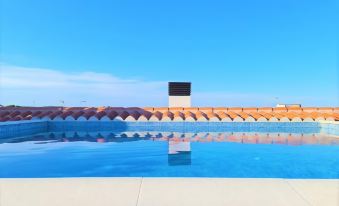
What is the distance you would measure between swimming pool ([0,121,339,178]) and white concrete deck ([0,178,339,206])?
216 centimetres

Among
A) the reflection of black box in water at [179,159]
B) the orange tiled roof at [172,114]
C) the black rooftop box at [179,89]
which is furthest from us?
the black rooftop box at [179,89]

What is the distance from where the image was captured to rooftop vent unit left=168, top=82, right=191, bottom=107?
1794 cm

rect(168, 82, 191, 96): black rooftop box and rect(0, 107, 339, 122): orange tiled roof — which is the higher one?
rect(168, 82, 191, 96): black rooftop box

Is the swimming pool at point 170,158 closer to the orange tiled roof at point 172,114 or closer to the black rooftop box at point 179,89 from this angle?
the orange tiled roof at point 172,114

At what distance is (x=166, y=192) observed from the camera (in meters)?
3.37

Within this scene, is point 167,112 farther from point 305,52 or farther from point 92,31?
point 305,52

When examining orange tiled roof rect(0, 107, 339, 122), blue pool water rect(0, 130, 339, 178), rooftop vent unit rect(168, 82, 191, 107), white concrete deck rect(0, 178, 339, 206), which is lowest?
→ blue pool water rect(0, 130, 339, 178)

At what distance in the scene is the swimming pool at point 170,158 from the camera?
624 centimetres

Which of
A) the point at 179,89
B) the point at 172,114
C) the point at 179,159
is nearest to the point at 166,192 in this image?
the point at 179,159

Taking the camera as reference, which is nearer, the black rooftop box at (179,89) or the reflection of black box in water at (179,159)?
the reflection of black box in water at (179,159)

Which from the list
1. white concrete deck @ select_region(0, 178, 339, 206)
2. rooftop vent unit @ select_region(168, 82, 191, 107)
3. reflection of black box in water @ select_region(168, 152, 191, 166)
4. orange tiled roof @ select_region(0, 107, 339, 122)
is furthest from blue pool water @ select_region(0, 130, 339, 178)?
rooftop vent unit @ select_region(168, 82, 191, 107)

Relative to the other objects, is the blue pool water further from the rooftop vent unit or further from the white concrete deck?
the rooftop vent unit

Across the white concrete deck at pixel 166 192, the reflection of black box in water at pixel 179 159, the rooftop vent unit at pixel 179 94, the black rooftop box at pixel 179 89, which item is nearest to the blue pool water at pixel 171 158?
the reflection of black box in water at pixel 179 159

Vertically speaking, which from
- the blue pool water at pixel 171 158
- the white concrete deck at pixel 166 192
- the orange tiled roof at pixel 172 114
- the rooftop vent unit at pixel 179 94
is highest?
the rooftop vent unit at pixel 179 94
